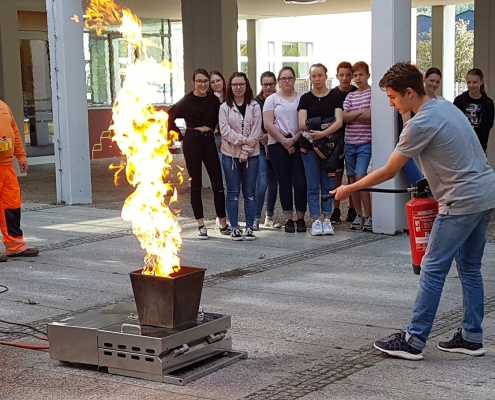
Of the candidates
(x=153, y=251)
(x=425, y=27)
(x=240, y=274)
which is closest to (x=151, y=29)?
(x=240, y=274)

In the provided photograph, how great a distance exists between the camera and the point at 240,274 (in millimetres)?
8539

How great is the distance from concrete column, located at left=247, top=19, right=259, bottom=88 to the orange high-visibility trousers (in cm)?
1866

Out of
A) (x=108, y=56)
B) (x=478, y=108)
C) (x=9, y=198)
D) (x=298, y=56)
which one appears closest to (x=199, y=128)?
(x=9, y=198)

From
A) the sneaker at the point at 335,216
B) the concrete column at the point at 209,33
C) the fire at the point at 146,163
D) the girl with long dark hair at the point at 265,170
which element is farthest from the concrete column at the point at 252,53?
the fire at the point at 146,163

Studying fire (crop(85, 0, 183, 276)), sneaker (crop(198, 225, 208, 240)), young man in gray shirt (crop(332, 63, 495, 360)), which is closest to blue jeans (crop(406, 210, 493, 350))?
young man in gray shirt (crop(332, 63, 495, 360))

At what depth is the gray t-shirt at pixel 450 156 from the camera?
5277 mm

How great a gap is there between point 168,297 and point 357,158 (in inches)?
225

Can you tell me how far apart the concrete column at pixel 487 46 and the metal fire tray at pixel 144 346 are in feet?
33.4

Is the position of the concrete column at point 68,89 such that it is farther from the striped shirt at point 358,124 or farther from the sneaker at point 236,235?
the striped shirt at point 358,124

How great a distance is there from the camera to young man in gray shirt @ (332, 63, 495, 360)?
5.30m

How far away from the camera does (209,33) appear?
53.1ft

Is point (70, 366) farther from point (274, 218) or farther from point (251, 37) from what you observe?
point (251, 37)

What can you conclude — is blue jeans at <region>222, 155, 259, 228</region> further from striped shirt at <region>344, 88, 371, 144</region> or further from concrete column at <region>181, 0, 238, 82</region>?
concrete column at <region>181, 0, 238, 82</region>

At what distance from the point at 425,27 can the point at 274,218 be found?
3902 cm
